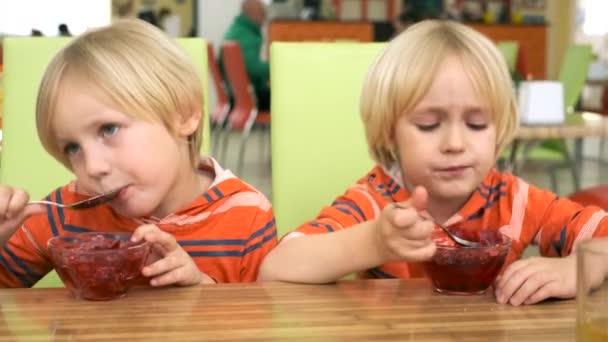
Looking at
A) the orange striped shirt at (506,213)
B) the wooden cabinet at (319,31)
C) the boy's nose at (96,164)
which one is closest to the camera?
the boy's nose at (96,164)

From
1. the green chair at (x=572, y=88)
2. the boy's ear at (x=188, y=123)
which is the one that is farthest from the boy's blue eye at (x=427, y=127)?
the green chair at (x=572, y=88)

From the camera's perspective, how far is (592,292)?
63cm

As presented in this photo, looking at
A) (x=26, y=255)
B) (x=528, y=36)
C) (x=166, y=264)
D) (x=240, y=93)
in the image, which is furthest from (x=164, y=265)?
(x=528, y=36)

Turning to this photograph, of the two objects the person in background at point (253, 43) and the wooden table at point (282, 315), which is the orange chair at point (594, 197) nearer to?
the wooden table at point (282, 315)

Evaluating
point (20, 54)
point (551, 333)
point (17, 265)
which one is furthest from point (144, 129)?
point (551, 333)

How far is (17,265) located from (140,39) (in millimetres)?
406

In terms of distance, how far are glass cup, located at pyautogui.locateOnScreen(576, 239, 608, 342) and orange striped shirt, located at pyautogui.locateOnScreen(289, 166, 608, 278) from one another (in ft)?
2.02

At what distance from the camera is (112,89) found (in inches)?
47.2

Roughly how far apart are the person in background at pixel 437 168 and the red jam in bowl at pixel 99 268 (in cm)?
23

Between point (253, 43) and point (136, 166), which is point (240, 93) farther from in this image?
point (136, 166)

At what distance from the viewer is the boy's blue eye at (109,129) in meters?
1.21

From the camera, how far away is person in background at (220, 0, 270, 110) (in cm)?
684

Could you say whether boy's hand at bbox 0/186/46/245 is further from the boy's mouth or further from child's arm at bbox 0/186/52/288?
the boy's mouth

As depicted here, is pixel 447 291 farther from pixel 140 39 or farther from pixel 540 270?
pixel 140 39
